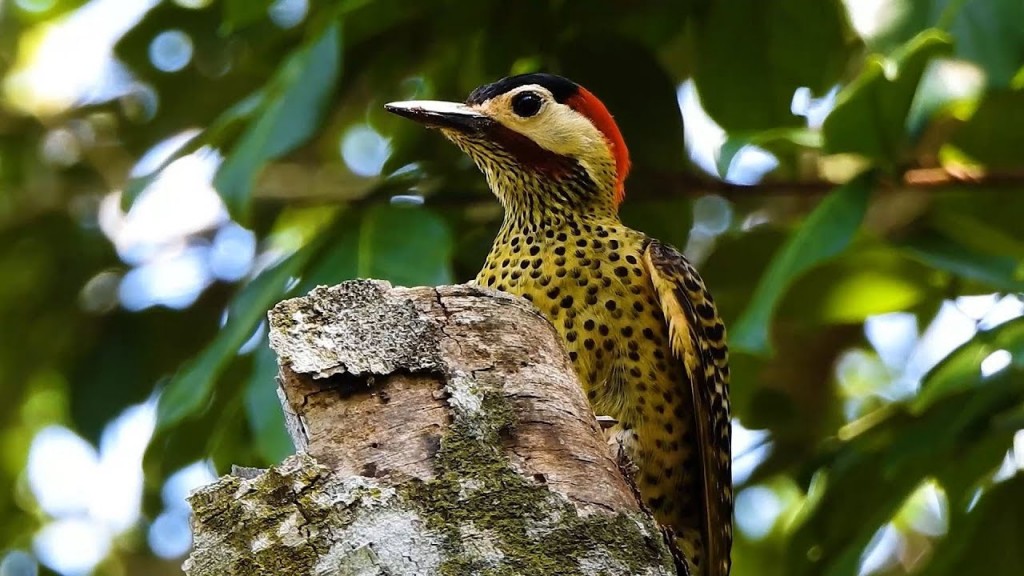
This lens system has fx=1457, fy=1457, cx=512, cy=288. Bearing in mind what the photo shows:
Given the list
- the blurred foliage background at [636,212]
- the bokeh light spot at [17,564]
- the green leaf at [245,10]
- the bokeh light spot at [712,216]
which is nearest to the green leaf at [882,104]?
the blurred foliage background at [636,212]

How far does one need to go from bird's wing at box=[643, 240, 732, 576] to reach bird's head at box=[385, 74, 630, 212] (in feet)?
1.22

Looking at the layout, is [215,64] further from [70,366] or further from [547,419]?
[547,419]

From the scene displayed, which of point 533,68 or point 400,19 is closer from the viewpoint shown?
point 400,19

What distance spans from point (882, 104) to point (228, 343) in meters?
1.85

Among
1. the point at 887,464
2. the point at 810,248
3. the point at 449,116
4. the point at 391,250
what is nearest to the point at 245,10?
the point at 449,116

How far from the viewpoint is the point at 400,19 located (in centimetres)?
455

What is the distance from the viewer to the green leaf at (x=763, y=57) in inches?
183

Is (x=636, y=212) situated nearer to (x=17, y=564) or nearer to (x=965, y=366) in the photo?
(x=965, y=366)

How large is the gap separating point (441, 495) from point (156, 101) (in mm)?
4407

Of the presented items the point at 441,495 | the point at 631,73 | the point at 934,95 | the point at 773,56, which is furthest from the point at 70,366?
the point at 441,495

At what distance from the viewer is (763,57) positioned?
468cm

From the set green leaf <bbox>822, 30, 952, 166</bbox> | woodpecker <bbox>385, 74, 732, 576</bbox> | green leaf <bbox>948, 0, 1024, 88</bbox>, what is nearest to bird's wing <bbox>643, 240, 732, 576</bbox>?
woodpecker <bbox>385, 74, 732, 576</bbox>

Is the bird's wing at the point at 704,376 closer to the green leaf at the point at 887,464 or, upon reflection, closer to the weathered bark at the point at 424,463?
the green leaf at the point at 887,464

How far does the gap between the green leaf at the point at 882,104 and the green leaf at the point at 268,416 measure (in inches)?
62.8
